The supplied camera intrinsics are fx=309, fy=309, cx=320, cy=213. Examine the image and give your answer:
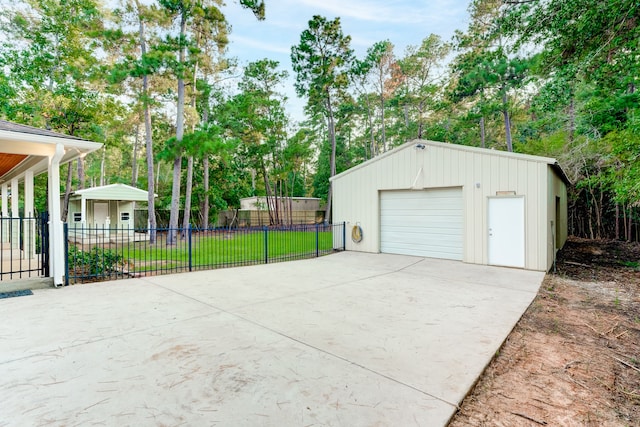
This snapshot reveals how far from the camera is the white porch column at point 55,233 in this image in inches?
215

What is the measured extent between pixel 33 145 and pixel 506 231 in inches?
402

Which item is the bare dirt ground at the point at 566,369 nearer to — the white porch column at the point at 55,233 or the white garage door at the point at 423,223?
the white garage door at the point at 423,223

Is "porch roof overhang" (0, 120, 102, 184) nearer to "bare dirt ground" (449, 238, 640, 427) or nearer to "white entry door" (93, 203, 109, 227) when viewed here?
"bare dirt ground" (449, 238, 640, 427)

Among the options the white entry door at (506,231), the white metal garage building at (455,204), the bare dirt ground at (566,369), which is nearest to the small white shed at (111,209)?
the white metal garage building at (455,204)

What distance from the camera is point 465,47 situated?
17.5 meters

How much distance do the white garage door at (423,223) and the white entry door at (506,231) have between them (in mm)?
842

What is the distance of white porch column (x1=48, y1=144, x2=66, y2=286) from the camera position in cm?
545

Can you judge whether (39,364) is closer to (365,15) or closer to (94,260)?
(94,260)

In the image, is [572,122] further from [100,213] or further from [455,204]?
[100,213]

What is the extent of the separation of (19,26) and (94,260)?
13.0 meters

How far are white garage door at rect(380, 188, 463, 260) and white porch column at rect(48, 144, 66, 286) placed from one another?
8.17m

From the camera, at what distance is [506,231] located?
25.2 ft

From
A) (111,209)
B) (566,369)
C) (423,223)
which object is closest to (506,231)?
(423,223)

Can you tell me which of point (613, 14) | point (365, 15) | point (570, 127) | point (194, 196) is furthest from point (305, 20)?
point (613, 14)
